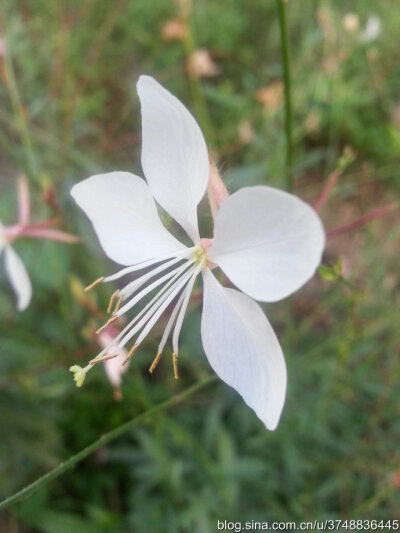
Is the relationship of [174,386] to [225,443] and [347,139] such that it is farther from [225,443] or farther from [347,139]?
[347,139]

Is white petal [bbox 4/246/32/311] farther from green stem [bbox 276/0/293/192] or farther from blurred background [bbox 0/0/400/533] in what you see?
green stem [bbox 276/0/293/192]

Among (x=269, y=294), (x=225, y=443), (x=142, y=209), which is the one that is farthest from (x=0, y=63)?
(x=225, y=443)

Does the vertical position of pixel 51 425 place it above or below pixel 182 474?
above

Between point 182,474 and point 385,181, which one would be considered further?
point 385,181

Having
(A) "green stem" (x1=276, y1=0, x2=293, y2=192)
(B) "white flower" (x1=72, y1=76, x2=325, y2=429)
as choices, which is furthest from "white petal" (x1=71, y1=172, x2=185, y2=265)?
(A) "green stem" (x1=276, y1=0, x2=293, y2=192)

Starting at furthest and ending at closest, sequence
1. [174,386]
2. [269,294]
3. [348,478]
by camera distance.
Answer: [174,386] → [348,478] → [269,294]

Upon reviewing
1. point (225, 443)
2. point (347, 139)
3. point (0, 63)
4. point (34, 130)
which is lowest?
point (225, 443)

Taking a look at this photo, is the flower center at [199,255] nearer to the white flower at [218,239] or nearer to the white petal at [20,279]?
the white flower at [218,239]

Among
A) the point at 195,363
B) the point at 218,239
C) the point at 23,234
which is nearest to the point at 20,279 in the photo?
the point at 23,234
